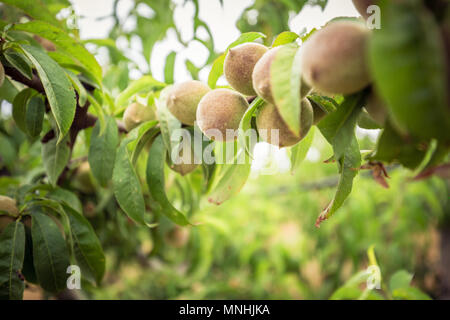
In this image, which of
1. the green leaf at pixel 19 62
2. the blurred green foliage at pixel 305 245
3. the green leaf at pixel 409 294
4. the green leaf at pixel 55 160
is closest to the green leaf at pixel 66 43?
the green leaf at pixel 19 62

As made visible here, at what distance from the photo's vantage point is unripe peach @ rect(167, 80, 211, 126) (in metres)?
0.55

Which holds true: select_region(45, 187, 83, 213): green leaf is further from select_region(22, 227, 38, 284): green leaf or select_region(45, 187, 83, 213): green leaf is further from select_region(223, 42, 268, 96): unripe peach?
select_region(223, 42, 268, 96): unripe peach

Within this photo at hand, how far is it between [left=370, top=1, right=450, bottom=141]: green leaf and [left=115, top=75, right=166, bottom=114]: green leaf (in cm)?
55

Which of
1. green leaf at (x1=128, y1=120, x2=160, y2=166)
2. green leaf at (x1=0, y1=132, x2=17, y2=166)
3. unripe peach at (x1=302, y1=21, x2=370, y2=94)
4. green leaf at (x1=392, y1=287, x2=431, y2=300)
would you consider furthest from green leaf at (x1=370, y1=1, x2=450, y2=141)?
green leaf at (x1=0, y1=132, x2=17, y2=166)

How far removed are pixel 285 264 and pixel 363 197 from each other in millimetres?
547

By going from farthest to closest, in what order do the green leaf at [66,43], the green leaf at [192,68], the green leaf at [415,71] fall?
the green leaf at [192,68]
the green leaf at [66,43]
the green leaf at [415,71]

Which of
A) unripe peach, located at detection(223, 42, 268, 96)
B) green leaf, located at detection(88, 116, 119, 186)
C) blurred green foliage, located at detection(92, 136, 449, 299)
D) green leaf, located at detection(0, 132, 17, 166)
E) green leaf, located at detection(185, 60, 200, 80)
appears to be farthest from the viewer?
blurred green foliage, located at detection(92, 136, 449, 299)

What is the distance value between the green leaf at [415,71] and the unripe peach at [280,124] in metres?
0.18

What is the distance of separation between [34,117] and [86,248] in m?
0.26

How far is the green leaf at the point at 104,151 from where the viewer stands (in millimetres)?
668

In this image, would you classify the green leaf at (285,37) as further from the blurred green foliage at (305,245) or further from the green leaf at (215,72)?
the blurred green foliage at (305,245)
